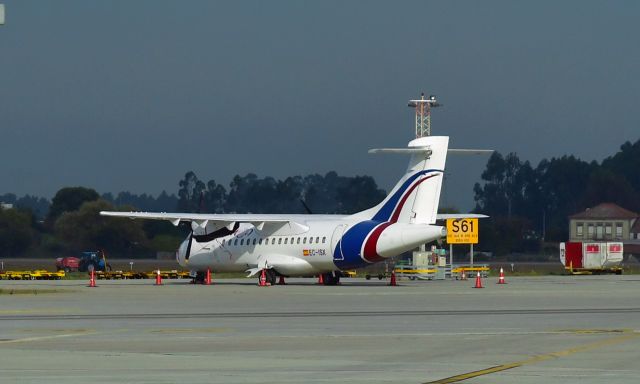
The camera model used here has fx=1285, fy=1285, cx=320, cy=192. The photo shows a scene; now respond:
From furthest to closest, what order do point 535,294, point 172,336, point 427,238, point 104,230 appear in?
point 104,230, point 427,238, point 535,294, point 172,336

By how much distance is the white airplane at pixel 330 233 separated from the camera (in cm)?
5275

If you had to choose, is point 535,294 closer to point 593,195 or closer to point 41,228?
point 41,228

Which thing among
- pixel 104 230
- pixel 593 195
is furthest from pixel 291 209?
pixel 104 230

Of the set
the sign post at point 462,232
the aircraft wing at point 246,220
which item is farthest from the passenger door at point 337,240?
the sign post at point 462,232

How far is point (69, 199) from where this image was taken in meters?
128

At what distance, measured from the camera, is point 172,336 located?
82.5ft

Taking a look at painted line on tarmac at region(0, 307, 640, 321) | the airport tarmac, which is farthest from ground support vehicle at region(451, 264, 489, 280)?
painted line on tarmac at region(0, 307, 640, 321)

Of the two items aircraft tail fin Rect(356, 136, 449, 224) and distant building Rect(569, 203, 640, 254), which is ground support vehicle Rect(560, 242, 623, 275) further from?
distant building Rect(569, 203, 640, 254)

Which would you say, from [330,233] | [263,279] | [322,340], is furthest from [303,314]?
[263,279]

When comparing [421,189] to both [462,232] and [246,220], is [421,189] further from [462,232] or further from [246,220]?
[462,232]

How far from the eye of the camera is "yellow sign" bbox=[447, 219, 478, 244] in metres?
71.6

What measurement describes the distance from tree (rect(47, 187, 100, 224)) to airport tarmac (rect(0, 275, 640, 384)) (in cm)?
8556

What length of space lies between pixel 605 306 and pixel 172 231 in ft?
261

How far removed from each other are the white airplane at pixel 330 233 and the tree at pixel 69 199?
6630cm
